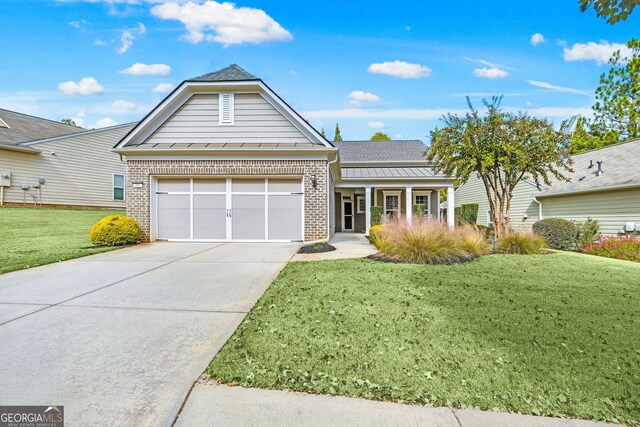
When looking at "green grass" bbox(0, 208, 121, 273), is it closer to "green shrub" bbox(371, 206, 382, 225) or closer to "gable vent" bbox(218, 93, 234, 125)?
"gable vent" bbox(218, 93, 234, 125)

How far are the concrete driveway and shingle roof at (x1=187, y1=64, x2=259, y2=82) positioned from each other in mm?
7043

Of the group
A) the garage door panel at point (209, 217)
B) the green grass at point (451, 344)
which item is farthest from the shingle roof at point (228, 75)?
the green grass at point (451, 344)

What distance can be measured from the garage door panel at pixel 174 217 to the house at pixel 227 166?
1.4 inches

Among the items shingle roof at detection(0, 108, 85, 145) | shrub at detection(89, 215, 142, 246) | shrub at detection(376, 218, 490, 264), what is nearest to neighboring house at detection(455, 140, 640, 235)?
shrub at detection(376, 218, 490, 264)

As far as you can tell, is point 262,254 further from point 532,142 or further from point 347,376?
point 532,142

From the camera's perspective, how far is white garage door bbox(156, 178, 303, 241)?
11.3 m

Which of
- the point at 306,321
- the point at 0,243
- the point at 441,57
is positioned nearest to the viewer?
the point at 306,321

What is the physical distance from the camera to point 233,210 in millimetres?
11273

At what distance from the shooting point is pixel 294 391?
2.42m

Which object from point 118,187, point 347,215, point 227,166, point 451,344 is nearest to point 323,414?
point 451,344

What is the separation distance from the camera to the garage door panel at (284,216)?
11.2 metres

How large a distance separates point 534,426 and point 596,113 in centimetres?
3433

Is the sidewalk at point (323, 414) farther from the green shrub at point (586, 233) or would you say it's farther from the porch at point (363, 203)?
the porch at point (363, 203)

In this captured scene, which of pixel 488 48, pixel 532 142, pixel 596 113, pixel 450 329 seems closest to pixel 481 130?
pixel 532 142
